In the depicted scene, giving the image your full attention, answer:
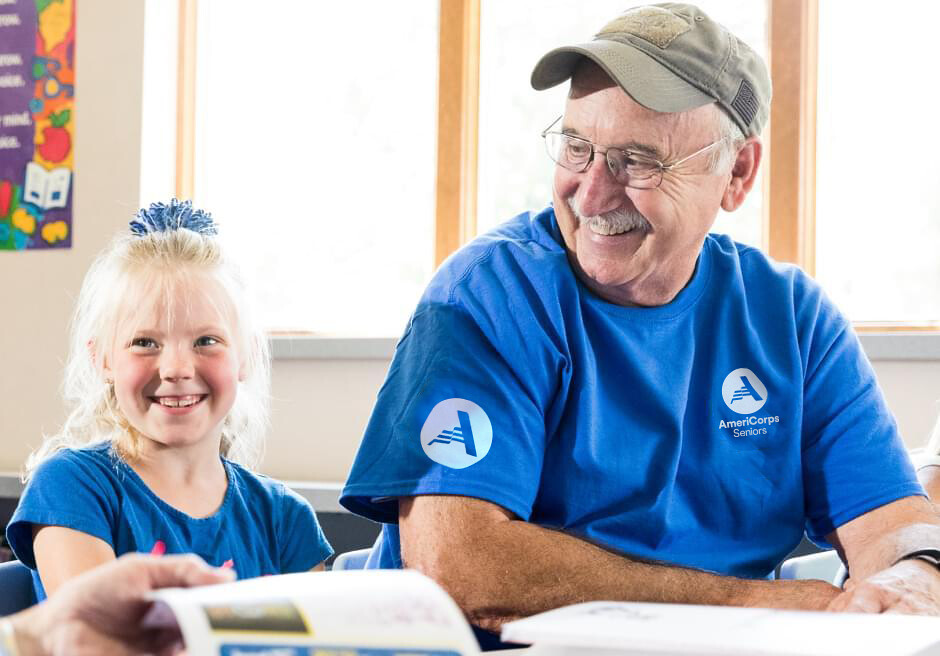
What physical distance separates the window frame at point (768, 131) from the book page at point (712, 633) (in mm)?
2230

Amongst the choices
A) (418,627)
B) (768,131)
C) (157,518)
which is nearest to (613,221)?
(157,518)

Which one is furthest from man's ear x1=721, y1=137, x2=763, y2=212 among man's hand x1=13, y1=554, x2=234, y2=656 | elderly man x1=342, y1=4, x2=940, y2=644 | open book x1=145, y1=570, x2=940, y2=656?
man's hand x1=13, y1=554, x2=234, y2=656

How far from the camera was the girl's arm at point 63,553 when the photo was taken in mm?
1437

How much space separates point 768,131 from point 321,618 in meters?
2.74

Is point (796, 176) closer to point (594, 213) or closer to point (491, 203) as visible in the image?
point (491, 203)

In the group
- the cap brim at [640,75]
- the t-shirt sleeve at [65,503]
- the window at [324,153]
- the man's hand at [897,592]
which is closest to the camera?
the man's hand at [897,592]

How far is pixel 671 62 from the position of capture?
4.62ft

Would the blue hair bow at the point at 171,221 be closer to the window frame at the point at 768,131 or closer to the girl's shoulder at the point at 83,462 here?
the girl's shoulder at the point at 83,462

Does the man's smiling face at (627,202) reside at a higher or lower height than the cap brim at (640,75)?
lower

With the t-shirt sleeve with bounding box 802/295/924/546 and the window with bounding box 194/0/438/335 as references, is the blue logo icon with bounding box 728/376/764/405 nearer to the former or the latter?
the t-shirt sleeve with bounding box 802/295/924/546

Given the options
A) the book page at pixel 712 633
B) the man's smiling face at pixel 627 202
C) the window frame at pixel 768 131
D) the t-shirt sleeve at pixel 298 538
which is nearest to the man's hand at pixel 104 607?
the book page at pixel 712 633

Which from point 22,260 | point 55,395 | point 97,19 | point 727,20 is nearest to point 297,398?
point 55,395

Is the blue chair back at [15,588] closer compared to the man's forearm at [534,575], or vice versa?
the man's forearm at [534,575]

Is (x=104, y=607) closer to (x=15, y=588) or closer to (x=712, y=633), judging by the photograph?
A: (x=712, y=633)
